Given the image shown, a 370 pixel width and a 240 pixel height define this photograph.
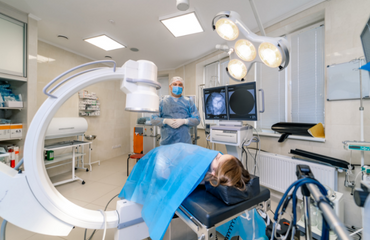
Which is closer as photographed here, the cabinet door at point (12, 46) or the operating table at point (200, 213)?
the operating table at point (200, 213)

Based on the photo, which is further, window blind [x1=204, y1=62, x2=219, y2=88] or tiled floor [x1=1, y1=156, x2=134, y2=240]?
window blind [x1=204, y1=62, x2=219, y2=88]

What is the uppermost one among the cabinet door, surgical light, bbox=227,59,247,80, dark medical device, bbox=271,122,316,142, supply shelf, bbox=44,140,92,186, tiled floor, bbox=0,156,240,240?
the cabinet door

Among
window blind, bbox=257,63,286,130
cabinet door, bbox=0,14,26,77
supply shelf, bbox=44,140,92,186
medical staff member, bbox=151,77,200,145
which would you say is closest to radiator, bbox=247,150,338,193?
window blind, bbox=257,63,286,130

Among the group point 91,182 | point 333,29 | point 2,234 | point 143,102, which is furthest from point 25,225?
point 333,29

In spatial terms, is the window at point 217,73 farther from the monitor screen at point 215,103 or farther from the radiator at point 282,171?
the radiator at point 282,171

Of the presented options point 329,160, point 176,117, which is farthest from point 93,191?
point 329,160

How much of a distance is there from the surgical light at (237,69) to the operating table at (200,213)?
31.4 inches

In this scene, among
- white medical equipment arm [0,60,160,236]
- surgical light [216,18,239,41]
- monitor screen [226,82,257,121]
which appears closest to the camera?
white medical equipment arm [0,60,160,236]

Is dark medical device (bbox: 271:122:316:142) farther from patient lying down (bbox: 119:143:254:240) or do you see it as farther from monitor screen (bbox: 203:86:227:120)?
patient lying down (bbox: 119:143:254:240)

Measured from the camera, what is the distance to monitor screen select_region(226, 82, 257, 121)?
1.80 m

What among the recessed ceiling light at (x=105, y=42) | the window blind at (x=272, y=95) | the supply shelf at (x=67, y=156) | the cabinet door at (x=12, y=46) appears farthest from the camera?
the recessed ceiling light at (x=105, y=42)

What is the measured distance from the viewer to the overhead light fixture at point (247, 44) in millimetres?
920

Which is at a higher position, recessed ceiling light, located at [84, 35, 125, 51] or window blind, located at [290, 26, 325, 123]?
recessed ceiling light, located at [84, 35, 125, 51]

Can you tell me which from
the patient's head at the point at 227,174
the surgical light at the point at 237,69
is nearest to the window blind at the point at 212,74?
the surgical light at the point at 237,69
